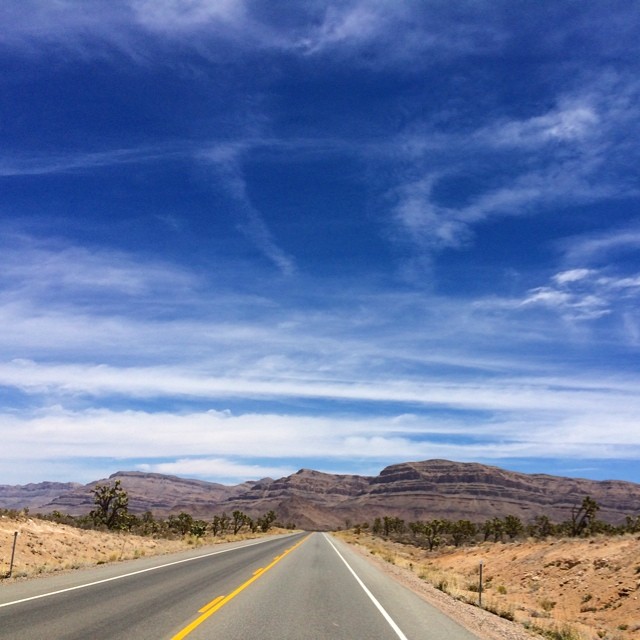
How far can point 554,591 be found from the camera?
25.2 meters

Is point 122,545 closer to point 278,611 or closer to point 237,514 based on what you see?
point 278,611

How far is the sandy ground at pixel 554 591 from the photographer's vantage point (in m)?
14.5

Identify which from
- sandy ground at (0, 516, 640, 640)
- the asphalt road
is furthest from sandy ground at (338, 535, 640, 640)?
the asphalt road

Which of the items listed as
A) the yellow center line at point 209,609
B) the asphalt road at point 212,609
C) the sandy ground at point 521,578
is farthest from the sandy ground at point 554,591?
the yellow center line at point 209,609

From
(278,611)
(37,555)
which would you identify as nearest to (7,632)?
(278,611)

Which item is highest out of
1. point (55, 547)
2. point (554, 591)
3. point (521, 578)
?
point (55, 547)

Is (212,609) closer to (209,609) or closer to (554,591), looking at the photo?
(209,609)

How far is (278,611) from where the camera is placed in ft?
37.6

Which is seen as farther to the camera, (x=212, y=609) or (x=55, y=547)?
A: (x=55, y=547)

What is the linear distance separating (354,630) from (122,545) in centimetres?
2908

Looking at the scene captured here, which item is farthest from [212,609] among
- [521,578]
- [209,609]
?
[521,578]

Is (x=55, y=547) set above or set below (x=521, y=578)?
above

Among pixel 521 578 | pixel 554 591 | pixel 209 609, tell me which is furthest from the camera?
pixel 521 578

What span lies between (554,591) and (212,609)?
20.2 meters
